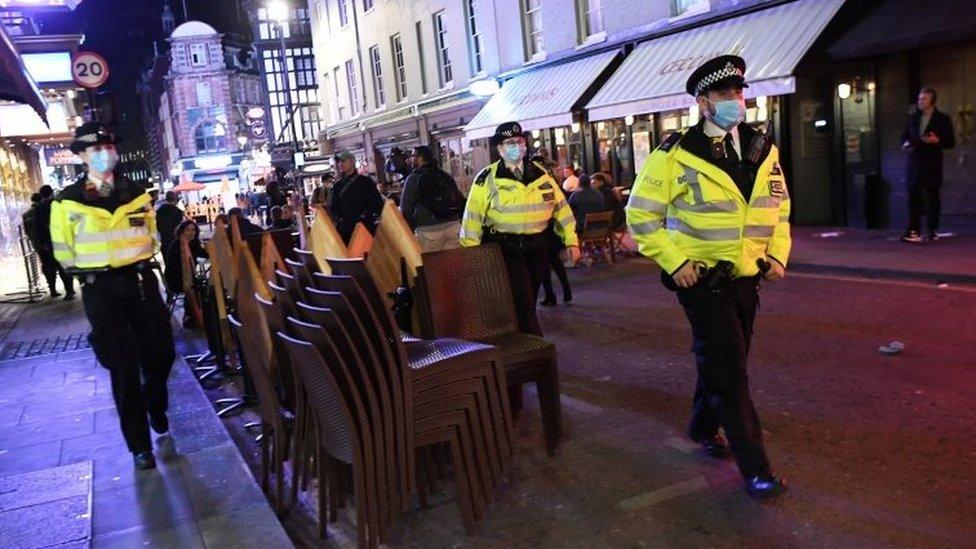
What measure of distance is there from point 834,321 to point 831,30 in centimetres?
652

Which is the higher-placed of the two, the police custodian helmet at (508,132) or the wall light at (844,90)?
the wall light at (844,90)

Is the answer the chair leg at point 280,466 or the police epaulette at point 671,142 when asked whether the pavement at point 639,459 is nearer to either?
the chair leg at point 280,466

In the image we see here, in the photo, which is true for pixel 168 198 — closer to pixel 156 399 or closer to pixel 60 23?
pixel 156 399

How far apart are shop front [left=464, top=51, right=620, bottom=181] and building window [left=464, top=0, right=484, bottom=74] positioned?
1927 mm

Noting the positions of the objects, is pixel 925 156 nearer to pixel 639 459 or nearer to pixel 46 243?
pixel 639 459

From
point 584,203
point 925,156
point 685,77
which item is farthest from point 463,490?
point 685,77

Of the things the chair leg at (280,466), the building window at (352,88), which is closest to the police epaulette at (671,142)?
the chair leg at (280,466)

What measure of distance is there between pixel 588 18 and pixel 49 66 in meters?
11.9

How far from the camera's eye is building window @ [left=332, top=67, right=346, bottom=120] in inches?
1345

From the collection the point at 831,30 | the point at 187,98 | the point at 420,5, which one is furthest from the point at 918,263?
the point at 187,98

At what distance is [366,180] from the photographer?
1013 centimetres

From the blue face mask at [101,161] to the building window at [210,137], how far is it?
70807mm

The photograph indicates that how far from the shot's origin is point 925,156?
10.7 m

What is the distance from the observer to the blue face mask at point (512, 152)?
19.8 ft
